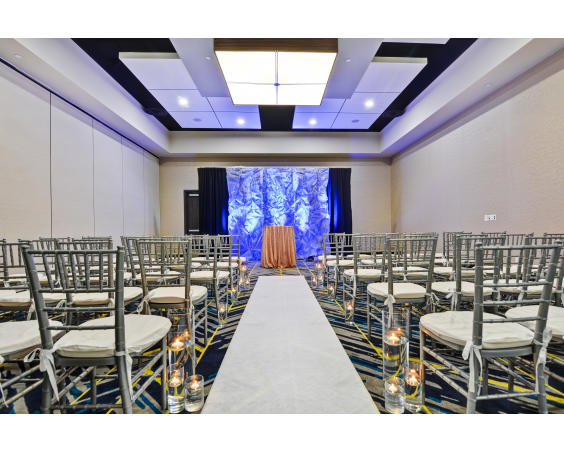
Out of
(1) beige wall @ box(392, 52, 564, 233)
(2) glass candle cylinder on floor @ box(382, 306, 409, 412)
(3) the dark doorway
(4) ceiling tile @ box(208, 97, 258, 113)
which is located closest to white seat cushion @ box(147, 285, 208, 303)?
(2) glass candle cylinder on floor @ box(382, 306, 409, 412)

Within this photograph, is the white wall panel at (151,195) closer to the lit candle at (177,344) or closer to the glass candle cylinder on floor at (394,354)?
the lit candle at (177,344)

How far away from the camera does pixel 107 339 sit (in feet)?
3.59

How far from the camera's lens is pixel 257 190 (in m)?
7.27

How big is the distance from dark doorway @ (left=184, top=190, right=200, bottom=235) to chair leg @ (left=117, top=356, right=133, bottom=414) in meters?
6.74

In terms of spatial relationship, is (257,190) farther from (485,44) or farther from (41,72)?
(485,44)

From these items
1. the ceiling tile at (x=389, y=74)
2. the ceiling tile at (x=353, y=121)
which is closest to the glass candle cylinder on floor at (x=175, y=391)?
the ceiling tile at (x=389, y=74)

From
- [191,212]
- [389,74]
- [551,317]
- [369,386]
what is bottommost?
[369,386]

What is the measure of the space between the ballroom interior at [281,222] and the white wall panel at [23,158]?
2 centimetres

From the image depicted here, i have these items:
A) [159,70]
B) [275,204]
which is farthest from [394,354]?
[275,204]

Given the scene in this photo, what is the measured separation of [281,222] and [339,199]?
175 cm

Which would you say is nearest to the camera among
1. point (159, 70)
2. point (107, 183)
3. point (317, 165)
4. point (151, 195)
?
point (159, 70)

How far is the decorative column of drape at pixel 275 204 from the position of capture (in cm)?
727

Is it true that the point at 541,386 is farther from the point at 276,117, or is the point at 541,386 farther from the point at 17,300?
the point at 276,117
